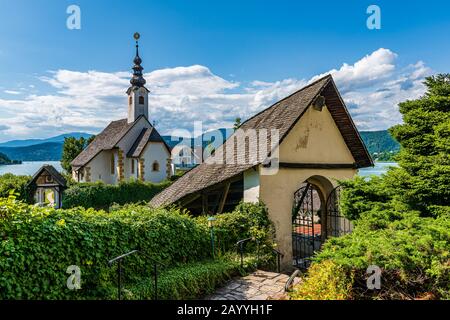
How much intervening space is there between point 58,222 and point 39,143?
11120cm

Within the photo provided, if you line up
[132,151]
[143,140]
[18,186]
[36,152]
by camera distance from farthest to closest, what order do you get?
1. [36,152]
2. [132,151]
3. [143,140]
4. [18,186]

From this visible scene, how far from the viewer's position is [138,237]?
708 cm

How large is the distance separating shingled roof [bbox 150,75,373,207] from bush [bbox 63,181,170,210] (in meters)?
14.9

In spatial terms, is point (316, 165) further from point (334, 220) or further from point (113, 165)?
point (113, 165)

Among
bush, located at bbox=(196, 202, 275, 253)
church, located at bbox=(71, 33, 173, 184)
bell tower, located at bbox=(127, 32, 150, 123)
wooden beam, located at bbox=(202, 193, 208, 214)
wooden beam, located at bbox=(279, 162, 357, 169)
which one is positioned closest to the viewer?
bush, located at bbox=(196, 202, 275, 253)

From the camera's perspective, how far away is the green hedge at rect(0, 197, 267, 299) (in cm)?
478

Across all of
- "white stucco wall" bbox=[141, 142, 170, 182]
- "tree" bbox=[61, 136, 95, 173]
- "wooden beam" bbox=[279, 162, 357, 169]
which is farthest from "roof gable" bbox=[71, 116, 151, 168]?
"wooden beam" bbox=[279, 162, 357, 169]

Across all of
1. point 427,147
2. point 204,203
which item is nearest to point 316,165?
point 204,203

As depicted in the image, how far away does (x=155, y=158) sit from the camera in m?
34.7

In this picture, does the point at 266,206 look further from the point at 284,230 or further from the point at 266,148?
the point at 266,148

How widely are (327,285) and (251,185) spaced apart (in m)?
6.73

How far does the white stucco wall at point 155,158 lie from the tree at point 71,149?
68.7ft
